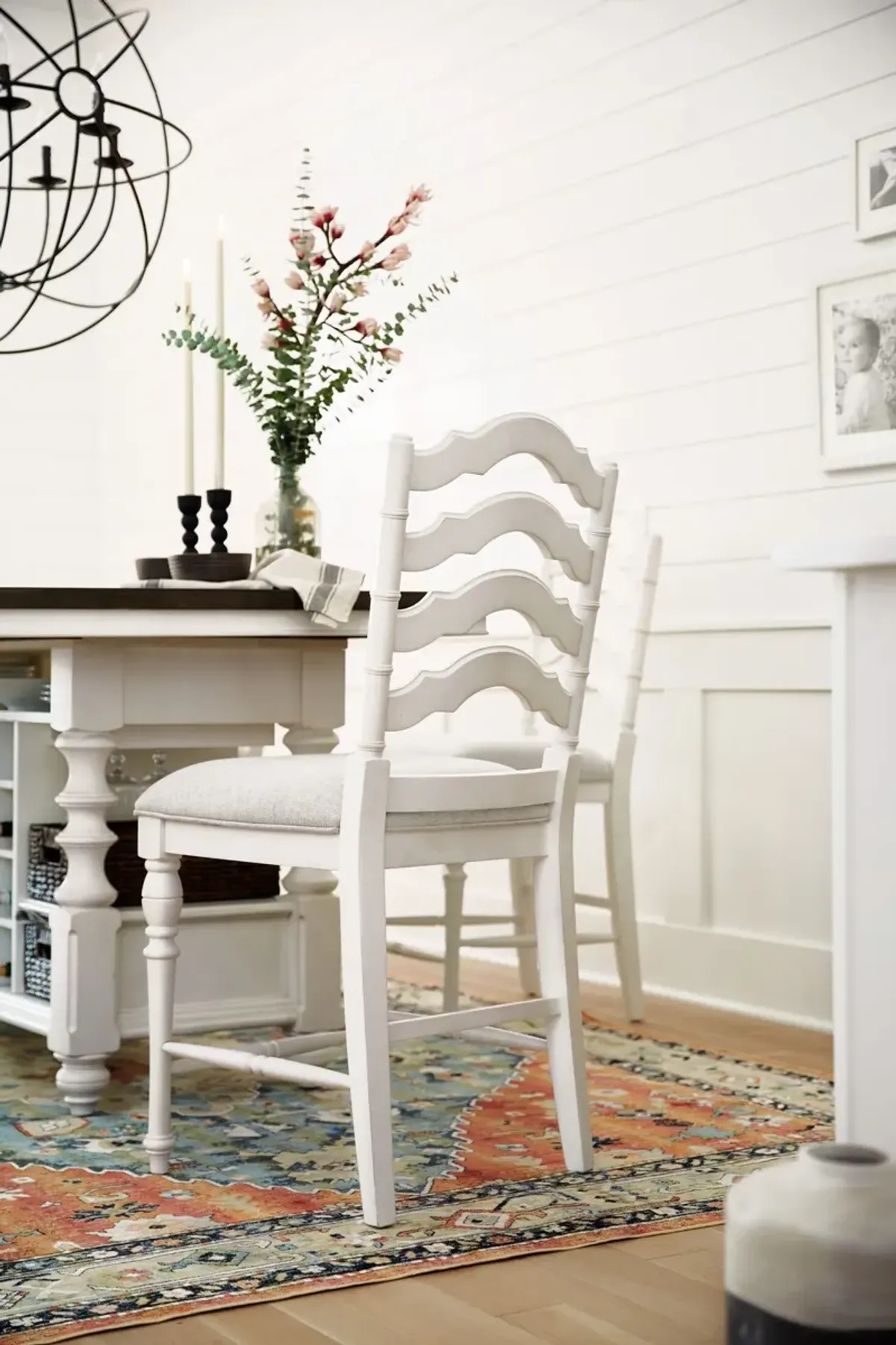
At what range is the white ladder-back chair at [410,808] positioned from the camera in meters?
2.06

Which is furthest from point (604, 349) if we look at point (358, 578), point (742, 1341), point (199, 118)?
point (742, 1341)

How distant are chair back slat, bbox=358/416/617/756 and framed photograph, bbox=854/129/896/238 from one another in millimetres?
1207

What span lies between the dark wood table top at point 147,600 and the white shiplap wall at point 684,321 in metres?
1.23

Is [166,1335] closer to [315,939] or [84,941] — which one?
[84,941]

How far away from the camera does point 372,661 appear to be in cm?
208

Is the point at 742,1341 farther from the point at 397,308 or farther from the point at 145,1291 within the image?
the point at 397,308

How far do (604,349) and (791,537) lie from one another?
2.52ft

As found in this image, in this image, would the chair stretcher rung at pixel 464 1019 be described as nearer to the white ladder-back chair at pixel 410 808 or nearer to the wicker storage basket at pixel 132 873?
the white ladder-back chair at pixel 410 808

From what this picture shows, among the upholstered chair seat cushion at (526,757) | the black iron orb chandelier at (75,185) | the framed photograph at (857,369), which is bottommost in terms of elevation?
the upholstered chair seat cushion at (526,757)

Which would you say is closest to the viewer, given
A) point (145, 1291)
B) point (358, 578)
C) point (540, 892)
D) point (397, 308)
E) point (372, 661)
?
point (145, 1291)

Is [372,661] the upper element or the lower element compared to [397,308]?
lower

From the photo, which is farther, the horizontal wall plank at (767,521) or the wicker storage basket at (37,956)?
the horizontal wall plank at (767,521)

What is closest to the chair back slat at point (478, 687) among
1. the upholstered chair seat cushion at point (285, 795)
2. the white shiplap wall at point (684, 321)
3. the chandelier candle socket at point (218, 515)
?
the upholstered chair seat cushion at point (285, 795)

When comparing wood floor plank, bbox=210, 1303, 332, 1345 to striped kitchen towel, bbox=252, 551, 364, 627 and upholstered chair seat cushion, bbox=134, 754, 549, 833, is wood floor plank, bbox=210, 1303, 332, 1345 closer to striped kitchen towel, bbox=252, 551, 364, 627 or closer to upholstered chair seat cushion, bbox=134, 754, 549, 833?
upholstered chair seat cushion, bbox=134, 754, 549, 833
